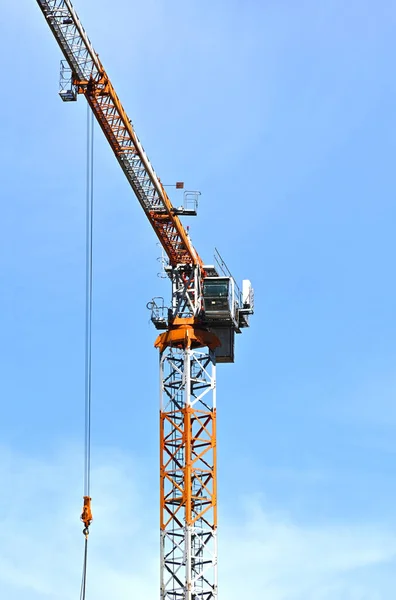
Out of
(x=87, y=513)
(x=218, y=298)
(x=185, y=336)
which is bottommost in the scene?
(x=87, y=513)

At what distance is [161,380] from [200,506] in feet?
33.9

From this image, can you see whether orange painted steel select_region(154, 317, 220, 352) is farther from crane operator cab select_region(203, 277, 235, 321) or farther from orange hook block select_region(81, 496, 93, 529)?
orange hook block select_region(81, 496, 93, 529)

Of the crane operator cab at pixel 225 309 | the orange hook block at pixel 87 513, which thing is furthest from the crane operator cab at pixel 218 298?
the orange hook block at pixel 87 513

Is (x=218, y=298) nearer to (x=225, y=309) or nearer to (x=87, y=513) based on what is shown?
(x=225, y=309)

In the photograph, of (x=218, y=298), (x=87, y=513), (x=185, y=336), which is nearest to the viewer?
(x=87, y=513)

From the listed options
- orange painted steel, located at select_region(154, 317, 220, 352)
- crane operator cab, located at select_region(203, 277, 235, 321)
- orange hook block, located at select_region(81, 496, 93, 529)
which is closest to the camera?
orange hook block, located at select_region(81, 496, 93, 529)

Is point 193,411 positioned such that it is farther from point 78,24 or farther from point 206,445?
point 78,24

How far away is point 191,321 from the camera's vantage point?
12750 cm

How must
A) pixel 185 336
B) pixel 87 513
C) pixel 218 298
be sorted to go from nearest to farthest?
pixel 87 513 < pixel 218 298 < pixel 185 336

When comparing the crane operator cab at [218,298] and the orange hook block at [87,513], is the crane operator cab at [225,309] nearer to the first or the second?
the crane operator cab at [218,298]

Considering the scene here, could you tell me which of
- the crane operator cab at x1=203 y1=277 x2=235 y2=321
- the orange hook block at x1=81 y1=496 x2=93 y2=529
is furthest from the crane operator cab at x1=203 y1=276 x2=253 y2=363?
the orange hook block at x1=81 y1=496 x2=93 y2=529

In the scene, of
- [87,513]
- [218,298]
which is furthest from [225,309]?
[87,513]

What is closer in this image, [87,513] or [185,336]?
[87,513]

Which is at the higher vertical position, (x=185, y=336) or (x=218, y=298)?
(x=218, y=298)
